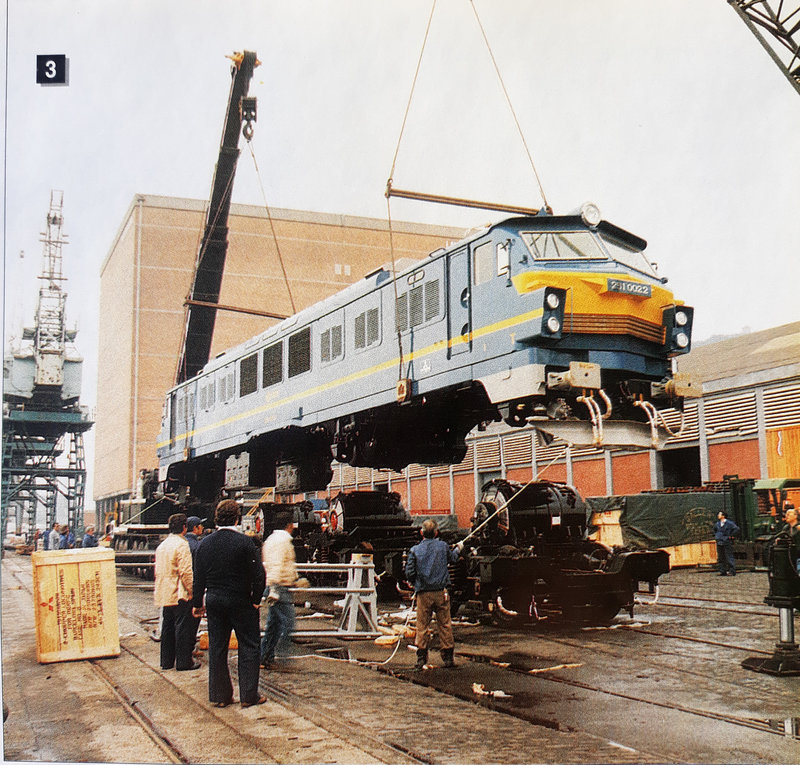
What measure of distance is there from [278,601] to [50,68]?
19.8ft

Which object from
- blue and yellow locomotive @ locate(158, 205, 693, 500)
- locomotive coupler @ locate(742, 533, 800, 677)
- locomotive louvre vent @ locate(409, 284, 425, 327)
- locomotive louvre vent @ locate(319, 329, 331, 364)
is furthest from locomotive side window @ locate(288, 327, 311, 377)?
locomotive coupler @ locate(742, 533, 800, 677)

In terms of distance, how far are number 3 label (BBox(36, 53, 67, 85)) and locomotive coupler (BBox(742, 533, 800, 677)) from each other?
8723 millimetres

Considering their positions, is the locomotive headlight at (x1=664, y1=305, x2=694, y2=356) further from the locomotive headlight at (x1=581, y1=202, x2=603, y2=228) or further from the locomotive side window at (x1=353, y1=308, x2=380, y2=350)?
the locomotive side window at (x1=353, y1=308, x2=380, y2=350)

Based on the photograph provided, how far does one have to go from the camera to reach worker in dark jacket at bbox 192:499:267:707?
671 cm

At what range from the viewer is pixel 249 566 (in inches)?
270

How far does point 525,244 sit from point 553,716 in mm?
5584

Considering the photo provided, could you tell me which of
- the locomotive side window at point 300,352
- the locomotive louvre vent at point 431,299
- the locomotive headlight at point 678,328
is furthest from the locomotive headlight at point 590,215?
the locomotive side window at point 300,352

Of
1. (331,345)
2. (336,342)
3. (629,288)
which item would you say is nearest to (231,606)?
(629,288)

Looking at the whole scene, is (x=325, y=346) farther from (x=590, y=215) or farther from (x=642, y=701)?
(x=642, y=701)

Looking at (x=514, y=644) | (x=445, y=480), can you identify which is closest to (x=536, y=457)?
(x=445, y=480)

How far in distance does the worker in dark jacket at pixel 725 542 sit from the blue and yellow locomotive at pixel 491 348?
6.91 m

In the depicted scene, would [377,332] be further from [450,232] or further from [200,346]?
[450,232]

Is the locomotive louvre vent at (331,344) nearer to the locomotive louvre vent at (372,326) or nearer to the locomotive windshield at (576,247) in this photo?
the locomotive louvre vent at (372,326)

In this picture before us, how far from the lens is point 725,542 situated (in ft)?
58.2
